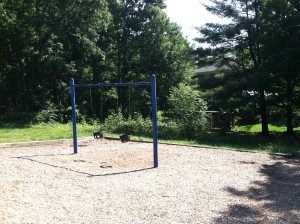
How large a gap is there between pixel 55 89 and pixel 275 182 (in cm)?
2191

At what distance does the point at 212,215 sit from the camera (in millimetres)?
4652

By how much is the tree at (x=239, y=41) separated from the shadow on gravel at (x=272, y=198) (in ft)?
49.5

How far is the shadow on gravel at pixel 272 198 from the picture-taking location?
14.9 feet

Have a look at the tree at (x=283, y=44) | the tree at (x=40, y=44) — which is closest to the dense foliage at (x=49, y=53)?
the tree at (x=40, y=44)

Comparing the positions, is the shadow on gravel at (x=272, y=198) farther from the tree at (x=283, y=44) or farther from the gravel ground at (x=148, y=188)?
the tree at (x=283, y=44)

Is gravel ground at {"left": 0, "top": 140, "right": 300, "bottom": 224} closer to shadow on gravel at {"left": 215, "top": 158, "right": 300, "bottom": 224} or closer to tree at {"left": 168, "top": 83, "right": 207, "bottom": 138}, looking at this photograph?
shadow on gravel at {"left": 215, "top": 158, "right": 300, "bottom": 224}

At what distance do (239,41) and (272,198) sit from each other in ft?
62.7

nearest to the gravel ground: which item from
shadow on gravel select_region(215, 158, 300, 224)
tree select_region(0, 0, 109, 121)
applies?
shadow on gravel select_region(215, 158, 300, 224)

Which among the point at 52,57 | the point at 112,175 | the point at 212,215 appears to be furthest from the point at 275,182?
the point at 52,57

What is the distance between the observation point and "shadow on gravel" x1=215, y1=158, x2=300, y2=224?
455 cm

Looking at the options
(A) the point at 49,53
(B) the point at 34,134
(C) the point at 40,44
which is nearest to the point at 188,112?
(B) the point at 34,134

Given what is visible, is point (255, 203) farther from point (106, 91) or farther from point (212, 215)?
point (106, 91)

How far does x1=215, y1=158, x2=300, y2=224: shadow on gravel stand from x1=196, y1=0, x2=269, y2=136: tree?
15082 millimetres

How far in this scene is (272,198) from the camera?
555cm
